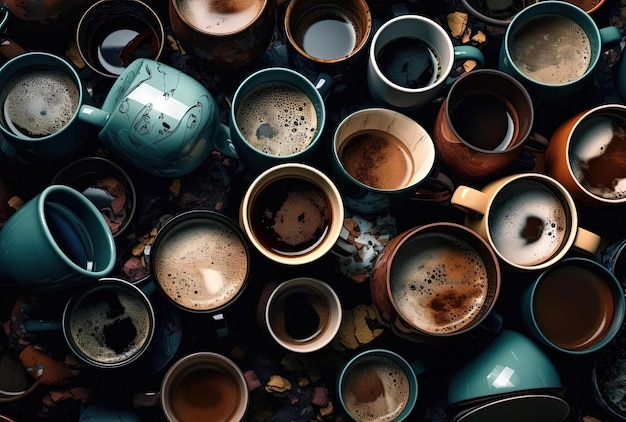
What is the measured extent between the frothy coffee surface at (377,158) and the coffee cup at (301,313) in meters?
0.29

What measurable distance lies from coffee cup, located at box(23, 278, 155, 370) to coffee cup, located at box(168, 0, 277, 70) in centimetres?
54

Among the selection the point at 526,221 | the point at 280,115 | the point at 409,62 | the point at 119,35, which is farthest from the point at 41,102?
the point at 526,221

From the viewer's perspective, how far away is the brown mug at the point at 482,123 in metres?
1.33

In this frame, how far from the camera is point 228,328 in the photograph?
1.39 m

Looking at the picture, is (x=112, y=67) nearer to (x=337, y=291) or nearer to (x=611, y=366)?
(x=337, y=291)

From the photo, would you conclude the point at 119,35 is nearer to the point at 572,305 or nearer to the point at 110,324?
the point at 110,324

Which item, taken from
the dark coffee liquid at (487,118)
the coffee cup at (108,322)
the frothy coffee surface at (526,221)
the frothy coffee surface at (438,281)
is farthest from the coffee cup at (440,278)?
the coffee cup at (108,322)

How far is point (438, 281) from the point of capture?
4.52 feet

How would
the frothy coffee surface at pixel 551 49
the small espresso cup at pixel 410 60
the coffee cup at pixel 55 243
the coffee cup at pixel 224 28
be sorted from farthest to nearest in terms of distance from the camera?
the frothy coffee surface at pixel 551 49 → the small espresso cup at pixel 410 60 → the coffee cup at pixel 224 28 → the coffee cup at pixel 55 243

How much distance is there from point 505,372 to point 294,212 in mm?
591

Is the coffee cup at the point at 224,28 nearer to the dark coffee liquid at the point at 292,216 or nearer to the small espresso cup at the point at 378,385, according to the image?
the dark coffee liquid at the point at 292,216

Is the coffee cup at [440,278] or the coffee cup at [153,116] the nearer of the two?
the coffee cup at [153,116]

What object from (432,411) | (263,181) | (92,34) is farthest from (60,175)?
(432,411)

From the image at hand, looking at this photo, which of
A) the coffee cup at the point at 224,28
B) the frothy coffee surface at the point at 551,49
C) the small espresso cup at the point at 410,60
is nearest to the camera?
the coffee cup at the point at 224,28
